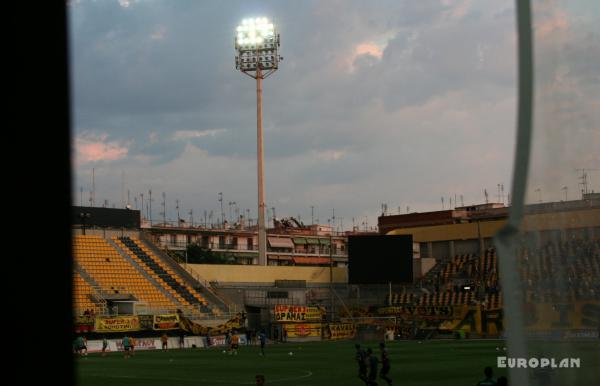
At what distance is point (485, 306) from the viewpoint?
→ 64.9m

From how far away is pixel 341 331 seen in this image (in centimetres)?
6512

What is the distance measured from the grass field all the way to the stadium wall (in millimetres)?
23125

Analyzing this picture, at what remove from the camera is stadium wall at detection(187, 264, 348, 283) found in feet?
236

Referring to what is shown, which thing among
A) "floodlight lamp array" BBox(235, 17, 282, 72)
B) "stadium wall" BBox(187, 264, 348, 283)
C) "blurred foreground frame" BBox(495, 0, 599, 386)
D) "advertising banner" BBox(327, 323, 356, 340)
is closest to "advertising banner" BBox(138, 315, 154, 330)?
"stadium wall" BBox(187, 264, 348, 283)

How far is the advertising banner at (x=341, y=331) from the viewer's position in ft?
212

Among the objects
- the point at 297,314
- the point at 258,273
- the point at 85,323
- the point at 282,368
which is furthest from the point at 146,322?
the point at 282,368

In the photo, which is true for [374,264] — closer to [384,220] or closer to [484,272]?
[484,272]

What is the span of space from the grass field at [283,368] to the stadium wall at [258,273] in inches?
910

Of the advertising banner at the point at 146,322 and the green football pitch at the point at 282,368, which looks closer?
the green football pitch at the point at 282,368

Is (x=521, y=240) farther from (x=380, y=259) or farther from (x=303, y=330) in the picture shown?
(x=380, y=259)

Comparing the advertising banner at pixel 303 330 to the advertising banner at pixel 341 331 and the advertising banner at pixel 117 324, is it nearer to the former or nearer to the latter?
the advertising banner at pixel 341 331

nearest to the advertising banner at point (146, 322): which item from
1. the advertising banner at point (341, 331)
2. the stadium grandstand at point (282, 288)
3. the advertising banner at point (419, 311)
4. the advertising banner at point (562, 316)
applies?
the stadium grandstand at point (282, 288)

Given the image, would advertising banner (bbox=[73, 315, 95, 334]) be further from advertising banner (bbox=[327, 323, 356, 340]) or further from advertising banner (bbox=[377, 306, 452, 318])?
advertising banner (bbox=[377, 306, 452, 318])

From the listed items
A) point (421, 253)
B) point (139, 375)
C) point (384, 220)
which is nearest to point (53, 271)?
point (139, 375)
